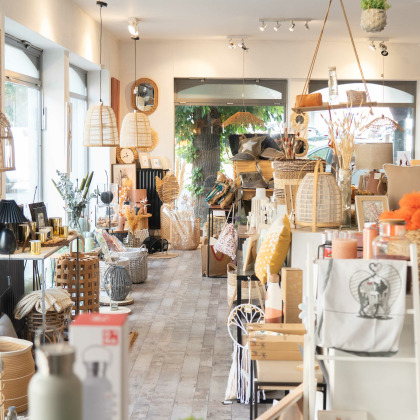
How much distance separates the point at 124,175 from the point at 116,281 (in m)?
3.90

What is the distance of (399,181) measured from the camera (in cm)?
390

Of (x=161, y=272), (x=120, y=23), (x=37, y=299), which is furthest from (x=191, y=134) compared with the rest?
(x=37, y=299)

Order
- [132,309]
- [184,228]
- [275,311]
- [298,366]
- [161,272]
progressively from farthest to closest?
[184,228] → [161,272] → [132,309] → [275,311] → [298,366]

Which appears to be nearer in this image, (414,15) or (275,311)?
(275,311)

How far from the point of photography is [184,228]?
34.3 ft

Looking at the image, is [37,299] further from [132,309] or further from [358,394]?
[358,394]

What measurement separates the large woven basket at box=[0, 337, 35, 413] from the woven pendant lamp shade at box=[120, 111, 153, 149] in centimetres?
527

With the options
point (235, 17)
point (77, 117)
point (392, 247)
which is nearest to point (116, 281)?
point (77, 117)

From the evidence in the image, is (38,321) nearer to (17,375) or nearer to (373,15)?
(17,375)

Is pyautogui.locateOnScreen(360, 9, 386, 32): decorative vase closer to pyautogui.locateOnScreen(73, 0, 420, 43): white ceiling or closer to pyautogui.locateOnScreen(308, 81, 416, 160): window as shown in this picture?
pyautogui.locateOnScreen(73, 0, 420, 43): white ceiling

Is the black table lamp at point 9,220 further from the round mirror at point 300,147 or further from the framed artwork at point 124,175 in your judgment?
the framed artwork at point 124,175

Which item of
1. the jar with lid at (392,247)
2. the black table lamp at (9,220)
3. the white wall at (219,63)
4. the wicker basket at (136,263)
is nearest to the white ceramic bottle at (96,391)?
the jar with lid at (392,247)

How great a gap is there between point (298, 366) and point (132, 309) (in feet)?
12.7

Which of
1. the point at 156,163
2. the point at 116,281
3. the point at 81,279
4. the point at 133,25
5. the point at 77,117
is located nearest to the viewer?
the point at 81,279
